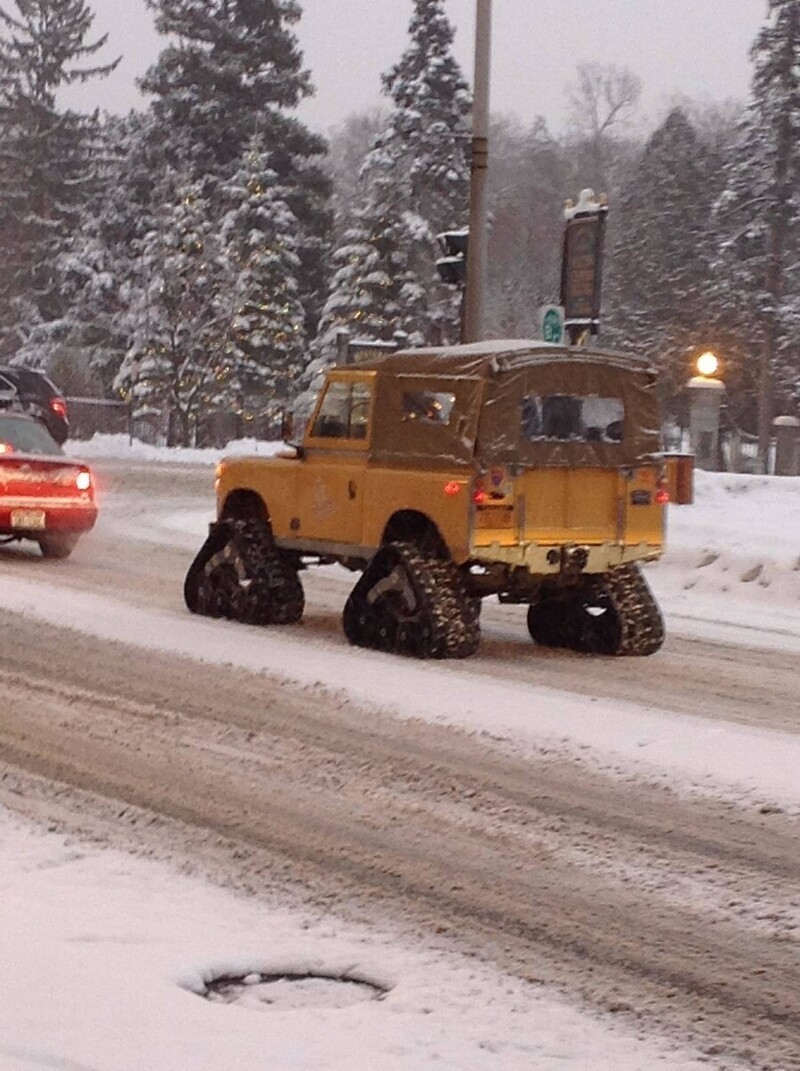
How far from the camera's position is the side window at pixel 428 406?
1287 centimetres

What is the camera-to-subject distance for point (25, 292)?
2869 inches

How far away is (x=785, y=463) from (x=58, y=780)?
27.2m

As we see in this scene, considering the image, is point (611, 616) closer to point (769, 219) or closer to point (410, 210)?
point (410, 210)

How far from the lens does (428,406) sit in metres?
13.0

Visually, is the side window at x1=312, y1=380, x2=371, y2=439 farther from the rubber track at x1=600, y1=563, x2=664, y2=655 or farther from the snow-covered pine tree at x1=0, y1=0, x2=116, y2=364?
the snow-covered pine tree at x1=0, y1=0, x2=116, y2=364

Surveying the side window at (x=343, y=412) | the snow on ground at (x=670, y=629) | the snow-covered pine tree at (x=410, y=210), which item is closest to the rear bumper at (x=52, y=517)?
the snow on ground at (x=670, y=629)

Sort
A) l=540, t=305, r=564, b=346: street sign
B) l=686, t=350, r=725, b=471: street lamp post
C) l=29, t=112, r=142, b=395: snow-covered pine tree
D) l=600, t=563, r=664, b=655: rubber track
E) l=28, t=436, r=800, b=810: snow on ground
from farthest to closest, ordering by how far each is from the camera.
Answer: l=29, t=112, r=142, b=395: snow-covered pine tree → l=686, t=350, r=725, b=471: street lamp post → l=540, t=305, r=564, b=346: street sign → l=600, t=563, r=664, b=655: rubber track → l=28, t=436, r=800, b=810: snow on ground

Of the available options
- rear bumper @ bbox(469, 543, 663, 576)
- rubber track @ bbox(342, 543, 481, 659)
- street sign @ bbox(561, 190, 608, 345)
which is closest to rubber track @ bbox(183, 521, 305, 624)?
rubber track @ bbox(342, 543, 481, 659)

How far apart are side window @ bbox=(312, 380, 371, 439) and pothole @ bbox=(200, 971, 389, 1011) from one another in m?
7.88

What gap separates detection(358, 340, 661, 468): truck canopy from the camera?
12.6 metres

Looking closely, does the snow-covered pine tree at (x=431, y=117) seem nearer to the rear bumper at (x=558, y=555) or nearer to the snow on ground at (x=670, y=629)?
the snow on ground at (x=670, y=629)

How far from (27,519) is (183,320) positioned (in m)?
35.7

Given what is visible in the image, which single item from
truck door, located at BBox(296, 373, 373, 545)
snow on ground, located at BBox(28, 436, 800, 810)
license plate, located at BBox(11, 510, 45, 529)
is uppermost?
truck door, located at BBox(296, 373, 373, 545)

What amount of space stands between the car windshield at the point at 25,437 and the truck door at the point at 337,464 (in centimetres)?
564
